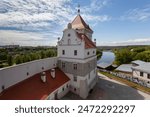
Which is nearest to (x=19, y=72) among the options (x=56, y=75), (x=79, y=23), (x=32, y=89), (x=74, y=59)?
(x=32, y=89)

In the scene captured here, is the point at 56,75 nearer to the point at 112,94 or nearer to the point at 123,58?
the point at 112,94

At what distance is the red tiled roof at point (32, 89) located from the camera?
33.9 ft

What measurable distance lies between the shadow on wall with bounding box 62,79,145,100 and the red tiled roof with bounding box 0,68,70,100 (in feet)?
9.08

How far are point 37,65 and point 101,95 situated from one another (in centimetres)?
921

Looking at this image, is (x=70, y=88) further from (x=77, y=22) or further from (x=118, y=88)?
(x=77, y=22)

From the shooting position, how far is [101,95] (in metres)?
17.6

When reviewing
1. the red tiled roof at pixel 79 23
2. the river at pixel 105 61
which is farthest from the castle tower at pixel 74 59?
the river at pixel 105 61

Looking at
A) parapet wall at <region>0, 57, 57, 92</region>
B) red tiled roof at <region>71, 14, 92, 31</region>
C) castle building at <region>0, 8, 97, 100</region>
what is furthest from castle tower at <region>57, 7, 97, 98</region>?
red tiled roof at <region>71, 14, 92, 31</region>

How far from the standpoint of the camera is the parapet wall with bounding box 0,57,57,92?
402 inches

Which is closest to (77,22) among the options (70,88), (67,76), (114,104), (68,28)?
(68,28)

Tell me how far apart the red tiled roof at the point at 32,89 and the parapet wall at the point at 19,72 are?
406 mm

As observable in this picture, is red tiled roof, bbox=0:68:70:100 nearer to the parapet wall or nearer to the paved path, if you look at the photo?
the parapet wall

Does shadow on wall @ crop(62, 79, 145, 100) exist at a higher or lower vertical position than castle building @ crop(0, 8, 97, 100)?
lower

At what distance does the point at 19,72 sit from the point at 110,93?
40.5 ft
